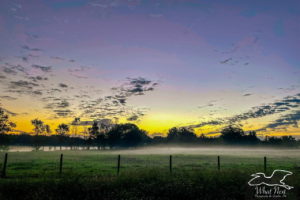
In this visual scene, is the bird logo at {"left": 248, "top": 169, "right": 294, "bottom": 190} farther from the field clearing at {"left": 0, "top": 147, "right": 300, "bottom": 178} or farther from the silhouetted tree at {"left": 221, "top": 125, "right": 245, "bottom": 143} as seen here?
the silhouetted tree at {"left": 221, "top": 125, "right": 245, "bottom": 143}

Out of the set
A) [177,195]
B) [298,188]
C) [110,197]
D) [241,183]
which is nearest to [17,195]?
[110,197]

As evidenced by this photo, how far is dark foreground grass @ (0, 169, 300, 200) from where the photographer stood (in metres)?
12.3

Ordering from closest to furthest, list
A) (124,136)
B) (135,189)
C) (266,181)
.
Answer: (135,189), (266,181), (124,136)

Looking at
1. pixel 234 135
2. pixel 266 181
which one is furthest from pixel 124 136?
pixel 266 181

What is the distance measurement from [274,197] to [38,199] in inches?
479

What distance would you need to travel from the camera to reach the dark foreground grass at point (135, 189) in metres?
12.3

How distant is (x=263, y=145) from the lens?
602 ft

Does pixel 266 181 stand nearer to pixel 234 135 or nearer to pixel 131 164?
pixel 131 164

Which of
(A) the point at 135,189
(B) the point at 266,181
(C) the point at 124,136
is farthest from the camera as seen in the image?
(C) the point at 124,136

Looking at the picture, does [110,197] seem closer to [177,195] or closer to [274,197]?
[177,195]

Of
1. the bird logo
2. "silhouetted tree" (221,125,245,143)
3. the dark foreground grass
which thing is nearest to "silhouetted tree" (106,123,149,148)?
"silhouetted tree" (221,125,245,143)

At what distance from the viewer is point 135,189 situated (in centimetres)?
1309

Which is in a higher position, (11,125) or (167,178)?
(11,125)

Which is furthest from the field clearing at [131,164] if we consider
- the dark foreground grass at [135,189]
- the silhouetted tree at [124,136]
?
the silhouetted tree at [124,136]
